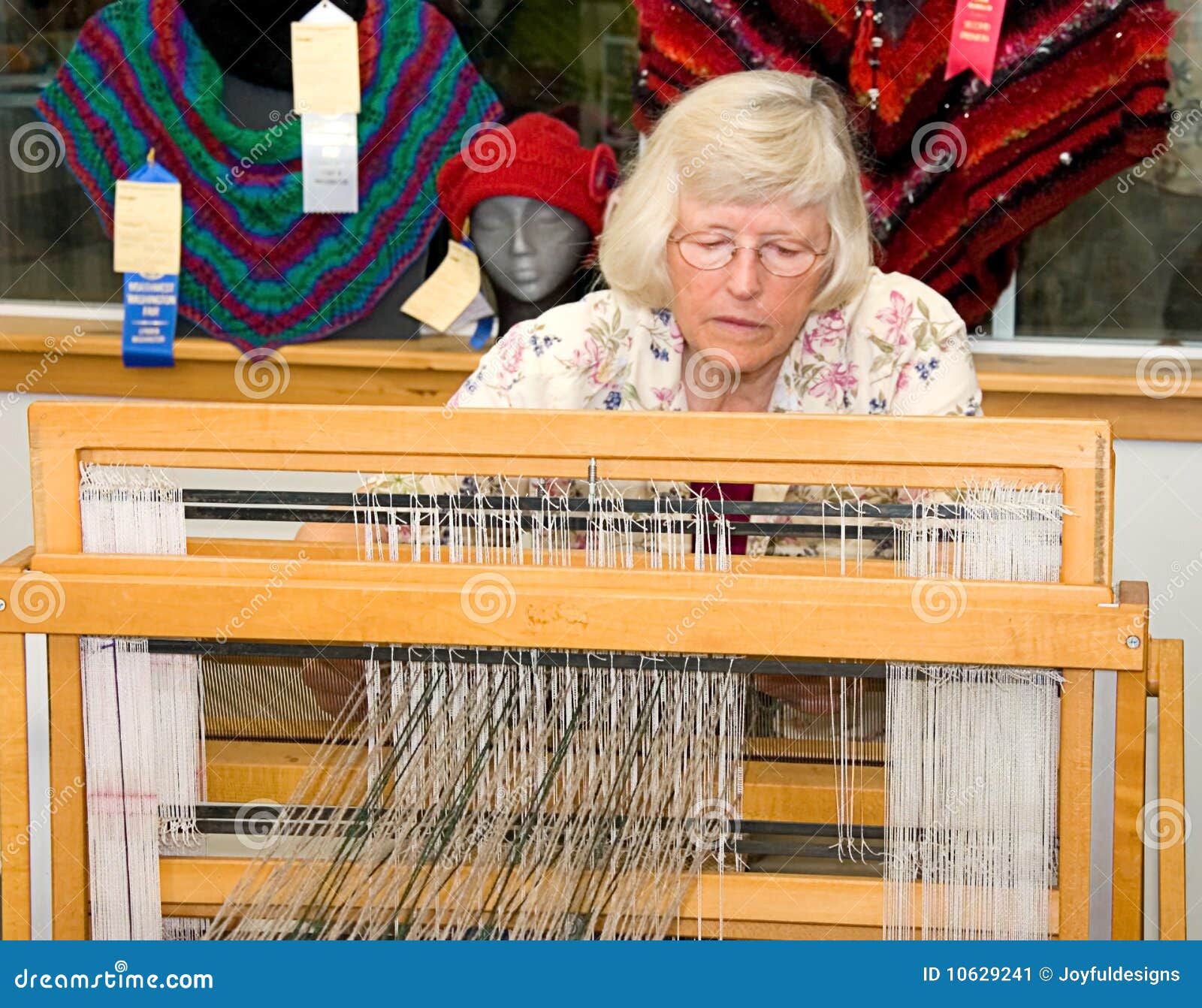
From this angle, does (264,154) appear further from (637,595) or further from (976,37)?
(637,595)

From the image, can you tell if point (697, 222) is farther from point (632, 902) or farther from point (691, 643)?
point (632, 902)

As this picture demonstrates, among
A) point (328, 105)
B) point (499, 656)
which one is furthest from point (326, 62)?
point (499, 656)

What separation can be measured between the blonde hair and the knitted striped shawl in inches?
28.8

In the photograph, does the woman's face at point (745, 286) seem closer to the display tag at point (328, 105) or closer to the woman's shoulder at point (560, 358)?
the woman's shoulder at point (560, 358)

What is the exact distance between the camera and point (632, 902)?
47.4 inches

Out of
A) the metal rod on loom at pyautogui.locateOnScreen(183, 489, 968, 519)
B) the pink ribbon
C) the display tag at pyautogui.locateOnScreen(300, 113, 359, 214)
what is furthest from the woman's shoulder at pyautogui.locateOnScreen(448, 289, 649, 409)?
the display tag at pyautogui.locateOnScreen(300, 113, 359, 214)

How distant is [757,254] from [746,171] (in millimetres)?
98

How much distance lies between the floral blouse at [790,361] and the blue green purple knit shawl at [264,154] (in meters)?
1.04

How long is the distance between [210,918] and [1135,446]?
6.74 feet

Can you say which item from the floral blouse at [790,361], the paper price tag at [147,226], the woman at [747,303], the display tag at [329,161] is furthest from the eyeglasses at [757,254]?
the paper price tag at [147,226]

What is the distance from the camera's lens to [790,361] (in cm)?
192

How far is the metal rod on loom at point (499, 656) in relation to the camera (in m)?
1.18

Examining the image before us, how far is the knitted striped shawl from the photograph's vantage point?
2.44m

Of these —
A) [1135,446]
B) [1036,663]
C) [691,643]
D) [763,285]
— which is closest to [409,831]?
[691,643]
